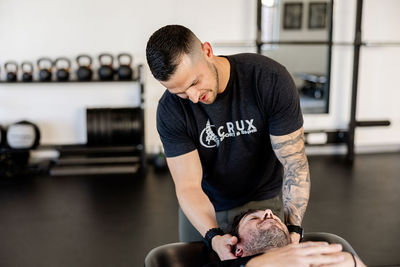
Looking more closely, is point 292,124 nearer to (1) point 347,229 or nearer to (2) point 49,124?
(1) point 347,229

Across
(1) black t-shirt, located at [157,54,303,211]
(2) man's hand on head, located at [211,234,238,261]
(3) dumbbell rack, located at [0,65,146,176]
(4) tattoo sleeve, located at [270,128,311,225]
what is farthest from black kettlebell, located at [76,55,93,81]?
(2) man's hand on head, located at [211,234,238,261]

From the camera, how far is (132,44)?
4148 millimetres

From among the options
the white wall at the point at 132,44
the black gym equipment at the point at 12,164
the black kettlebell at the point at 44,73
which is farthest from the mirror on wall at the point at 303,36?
the black gym equipment at the point at 12,164

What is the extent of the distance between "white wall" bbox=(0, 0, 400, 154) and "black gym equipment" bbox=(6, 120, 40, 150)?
267 mm

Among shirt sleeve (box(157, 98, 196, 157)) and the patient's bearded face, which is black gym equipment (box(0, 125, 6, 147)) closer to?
shirt sleeve (box(157, 98, 196, 157))

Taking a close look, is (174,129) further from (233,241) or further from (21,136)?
(21,136)

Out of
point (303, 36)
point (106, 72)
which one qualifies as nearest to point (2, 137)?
point (106, 72)

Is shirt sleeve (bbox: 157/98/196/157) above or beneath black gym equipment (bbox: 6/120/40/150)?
above

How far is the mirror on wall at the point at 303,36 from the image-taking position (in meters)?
4.25

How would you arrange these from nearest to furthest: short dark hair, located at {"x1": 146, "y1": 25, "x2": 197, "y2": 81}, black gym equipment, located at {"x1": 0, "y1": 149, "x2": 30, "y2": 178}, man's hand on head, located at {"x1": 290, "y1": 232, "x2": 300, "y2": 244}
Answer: short dark hair, located at {"x1": 146, "y1": 25, "x2": 197, "y2": 81}
man's hand on head, located at {"x1": 290, "y1": 232, "x2": 300, "y2": 244}
black gym equipment, located at {"x1": 0, "y1": 149, "x2": 30, "y2": 178}

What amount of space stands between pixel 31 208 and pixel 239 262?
2.47m

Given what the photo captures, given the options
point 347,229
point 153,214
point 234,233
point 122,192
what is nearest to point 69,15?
point 122,192

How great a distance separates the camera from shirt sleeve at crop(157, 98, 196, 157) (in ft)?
4.77

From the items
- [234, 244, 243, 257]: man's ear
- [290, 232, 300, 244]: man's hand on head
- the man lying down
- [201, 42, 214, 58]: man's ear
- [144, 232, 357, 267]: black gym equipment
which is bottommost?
[144, 232, 357, 267]: black gym equipment
